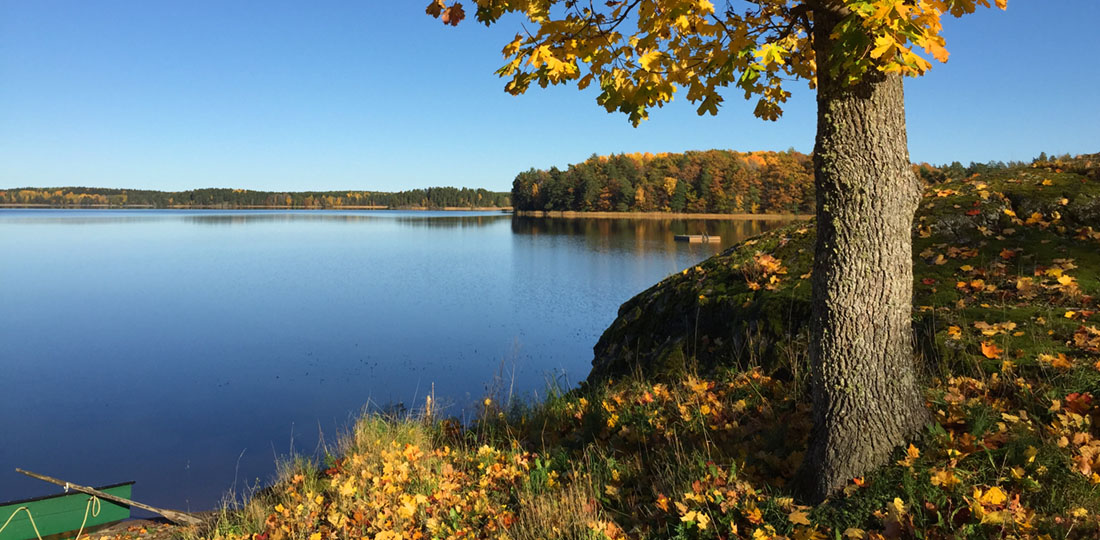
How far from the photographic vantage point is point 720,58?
3.37 m

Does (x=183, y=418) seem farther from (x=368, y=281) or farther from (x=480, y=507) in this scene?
(x=368, y=281)

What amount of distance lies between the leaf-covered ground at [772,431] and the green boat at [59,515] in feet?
8.16

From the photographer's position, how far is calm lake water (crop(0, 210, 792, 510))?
929cm

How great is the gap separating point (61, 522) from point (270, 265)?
28323 millimetres

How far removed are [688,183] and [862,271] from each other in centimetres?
10027

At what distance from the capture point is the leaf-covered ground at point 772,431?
115 inches

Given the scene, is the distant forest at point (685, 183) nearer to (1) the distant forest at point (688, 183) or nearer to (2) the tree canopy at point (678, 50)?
(1) the distant forest at point (688, 183)

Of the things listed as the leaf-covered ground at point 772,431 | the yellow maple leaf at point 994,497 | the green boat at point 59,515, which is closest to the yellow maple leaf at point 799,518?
the leaf-covered ground at point 772,431

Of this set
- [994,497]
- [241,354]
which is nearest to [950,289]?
[994,497]

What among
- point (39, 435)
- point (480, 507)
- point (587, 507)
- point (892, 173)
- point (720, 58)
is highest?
point (720, 58)

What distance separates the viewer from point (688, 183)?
9975 centimetres

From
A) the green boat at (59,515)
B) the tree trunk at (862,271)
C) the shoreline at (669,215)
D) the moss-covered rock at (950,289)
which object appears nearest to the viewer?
the tree trunk at (862,271)

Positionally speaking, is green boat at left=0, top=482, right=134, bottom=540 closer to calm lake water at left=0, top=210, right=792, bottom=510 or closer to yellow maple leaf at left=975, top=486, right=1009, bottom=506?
→ calm lake water at left=0, top=210, right=792, bottom=510

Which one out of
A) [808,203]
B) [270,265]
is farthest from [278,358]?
[808,203]
